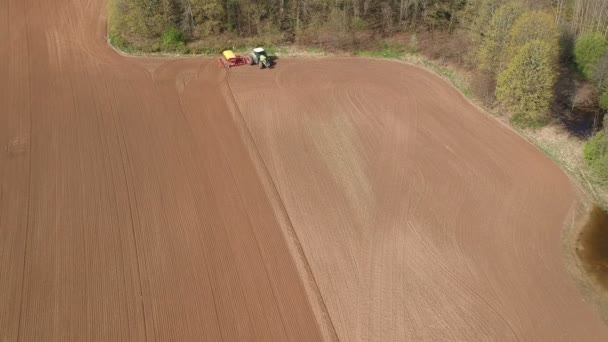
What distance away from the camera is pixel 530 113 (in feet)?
115

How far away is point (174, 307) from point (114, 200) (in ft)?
28.4

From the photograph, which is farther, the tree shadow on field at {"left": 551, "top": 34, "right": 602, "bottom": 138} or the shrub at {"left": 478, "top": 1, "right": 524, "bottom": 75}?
the tree shadow on field at {"left": 551, "top": 34, "right": 602, "bottom": 138}

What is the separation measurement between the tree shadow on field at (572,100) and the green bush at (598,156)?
8.89ft

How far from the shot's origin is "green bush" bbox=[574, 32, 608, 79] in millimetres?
39812

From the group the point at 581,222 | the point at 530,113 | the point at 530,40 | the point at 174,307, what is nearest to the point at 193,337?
the point at 174,307

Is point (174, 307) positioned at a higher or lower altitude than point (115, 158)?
lower

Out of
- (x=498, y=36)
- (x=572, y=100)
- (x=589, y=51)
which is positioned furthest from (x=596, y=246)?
(x=589, y=51)

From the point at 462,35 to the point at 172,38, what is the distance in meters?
25.5

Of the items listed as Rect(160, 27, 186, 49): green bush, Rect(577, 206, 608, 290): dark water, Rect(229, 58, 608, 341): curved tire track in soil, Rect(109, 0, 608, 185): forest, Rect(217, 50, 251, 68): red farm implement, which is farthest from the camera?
Rect(160, 27, 186, 49): green bush

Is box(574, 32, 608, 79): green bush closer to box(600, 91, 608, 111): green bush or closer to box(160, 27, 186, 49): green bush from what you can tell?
box(600, 91, 608, 111): green bush

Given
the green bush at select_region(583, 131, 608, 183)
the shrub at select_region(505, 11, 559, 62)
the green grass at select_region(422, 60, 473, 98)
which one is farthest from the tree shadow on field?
the green grass at select_region(422, 60, 473, 98)

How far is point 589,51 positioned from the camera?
1586 inches

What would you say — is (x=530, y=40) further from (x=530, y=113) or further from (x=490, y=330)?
(x=490, y=330)

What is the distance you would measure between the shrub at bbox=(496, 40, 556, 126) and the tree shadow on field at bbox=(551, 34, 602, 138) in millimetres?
3876
